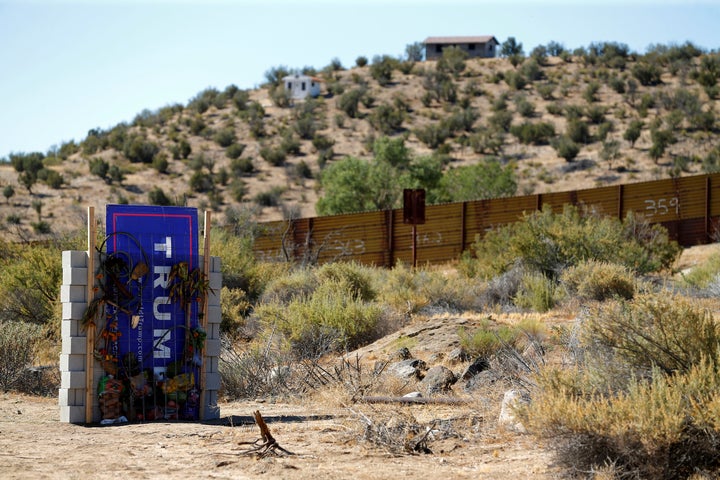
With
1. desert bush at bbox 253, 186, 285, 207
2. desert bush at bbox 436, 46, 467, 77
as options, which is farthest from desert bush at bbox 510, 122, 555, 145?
desert bush at bbox 436, 46, 467, 77

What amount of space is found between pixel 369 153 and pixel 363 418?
2103 inches

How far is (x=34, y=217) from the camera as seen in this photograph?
48.0m

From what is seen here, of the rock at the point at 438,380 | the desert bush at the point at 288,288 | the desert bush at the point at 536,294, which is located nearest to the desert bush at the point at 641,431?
the rock at the point at 438,380

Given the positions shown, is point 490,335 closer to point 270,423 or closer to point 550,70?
point 270,423

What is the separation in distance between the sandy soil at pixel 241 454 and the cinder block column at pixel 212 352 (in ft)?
0.94

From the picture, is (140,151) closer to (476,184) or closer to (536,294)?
(476,184)

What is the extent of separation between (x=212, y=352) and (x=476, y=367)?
363 cm

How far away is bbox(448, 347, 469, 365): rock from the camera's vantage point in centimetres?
1307

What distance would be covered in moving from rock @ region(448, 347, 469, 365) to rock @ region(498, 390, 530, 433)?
3438 millimetres

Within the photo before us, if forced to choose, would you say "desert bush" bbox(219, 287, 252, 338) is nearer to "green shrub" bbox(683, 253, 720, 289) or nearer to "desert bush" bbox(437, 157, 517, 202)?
"green shrub" bbox(683, 253, 720, 289)

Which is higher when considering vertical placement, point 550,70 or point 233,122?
point 550,70

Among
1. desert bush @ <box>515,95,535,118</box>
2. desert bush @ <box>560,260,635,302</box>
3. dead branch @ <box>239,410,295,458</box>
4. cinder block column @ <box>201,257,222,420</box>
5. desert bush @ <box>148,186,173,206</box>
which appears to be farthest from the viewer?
desert bush @ <box>515,95,535,118</box>

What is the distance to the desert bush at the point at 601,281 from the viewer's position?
55.1ft

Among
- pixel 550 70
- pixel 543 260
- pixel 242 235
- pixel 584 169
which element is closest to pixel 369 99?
pixel 550 70
